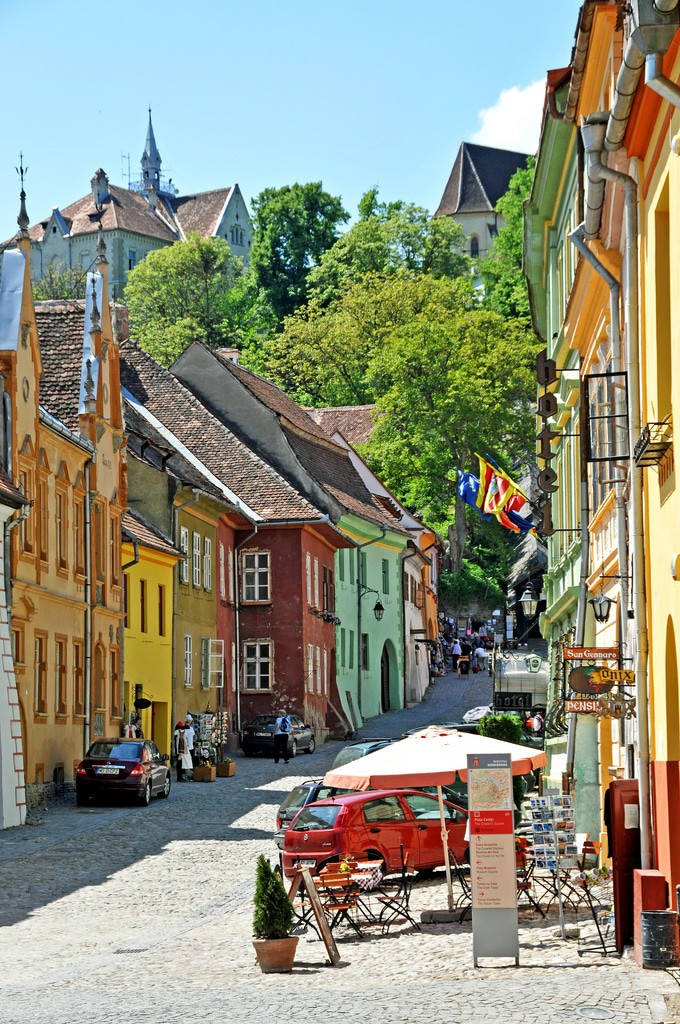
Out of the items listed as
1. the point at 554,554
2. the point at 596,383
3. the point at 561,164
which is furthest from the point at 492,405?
the point at 596,383

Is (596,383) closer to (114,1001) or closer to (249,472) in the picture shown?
(114,1001)

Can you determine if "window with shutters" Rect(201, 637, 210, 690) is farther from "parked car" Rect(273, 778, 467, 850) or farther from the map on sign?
the map on sign

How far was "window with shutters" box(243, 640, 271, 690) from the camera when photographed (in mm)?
52719

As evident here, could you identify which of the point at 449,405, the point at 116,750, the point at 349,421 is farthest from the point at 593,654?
the point at 349,421

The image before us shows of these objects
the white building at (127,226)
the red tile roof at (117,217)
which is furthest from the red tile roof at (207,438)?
the red tile roof at (117,217)

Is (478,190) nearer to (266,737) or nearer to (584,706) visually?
(266,737)

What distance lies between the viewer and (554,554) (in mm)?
32562

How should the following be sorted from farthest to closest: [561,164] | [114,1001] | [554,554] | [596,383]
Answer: [554,554] → [561,164] → [596,383] → [114,1001]

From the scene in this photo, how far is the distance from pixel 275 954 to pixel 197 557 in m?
33.0

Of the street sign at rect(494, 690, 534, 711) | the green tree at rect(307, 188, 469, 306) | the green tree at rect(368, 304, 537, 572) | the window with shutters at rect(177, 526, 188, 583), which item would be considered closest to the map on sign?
the window with shutters at rect(177, 526, 188, 583)

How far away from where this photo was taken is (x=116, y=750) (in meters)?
33.4

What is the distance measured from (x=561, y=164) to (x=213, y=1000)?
56.0 feet

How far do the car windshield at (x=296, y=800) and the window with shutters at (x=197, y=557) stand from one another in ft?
Answer: 75.2

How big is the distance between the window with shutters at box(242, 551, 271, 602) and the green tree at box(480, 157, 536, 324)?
4517cm
